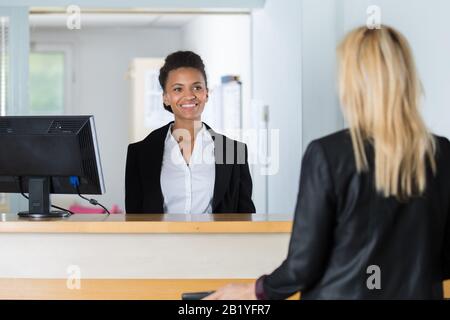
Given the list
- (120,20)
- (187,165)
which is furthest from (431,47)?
(120,20)

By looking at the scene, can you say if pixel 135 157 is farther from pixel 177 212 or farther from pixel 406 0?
pixel 406 0

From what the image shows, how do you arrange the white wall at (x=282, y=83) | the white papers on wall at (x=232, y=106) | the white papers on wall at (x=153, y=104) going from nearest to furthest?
the white wall at (x=282, y=83), the white papers on wall at (x=232, y=106), the white papers on wall at (x=153, y=104)

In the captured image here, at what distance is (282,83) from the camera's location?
5.11m

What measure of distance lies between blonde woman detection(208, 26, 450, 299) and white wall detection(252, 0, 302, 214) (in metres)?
2.62

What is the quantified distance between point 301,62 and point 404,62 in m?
2.62

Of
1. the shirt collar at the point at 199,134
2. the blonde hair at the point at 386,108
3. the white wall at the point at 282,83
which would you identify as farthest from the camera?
the white wall at the point at 282,83

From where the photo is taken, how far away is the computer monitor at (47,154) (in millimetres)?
3236

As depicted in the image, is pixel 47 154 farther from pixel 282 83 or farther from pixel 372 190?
pixel 282 83

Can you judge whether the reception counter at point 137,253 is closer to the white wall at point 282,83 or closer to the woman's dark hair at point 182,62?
the woman's dark hair at point 182,62

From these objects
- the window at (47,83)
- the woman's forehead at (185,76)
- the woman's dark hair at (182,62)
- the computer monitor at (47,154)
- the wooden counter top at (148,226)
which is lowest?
the wooden counter top at (148,226)

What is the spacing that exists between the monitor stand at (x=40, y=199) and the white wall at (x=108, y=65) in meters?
6.91

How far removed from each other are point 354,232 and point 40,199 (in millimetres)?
1747

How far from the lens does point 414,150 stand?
1907 mm

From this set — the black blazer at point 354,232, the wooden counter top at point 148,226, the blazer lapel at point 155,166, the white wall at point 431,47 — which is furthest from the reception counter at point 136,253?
the white wall at point 431,47
